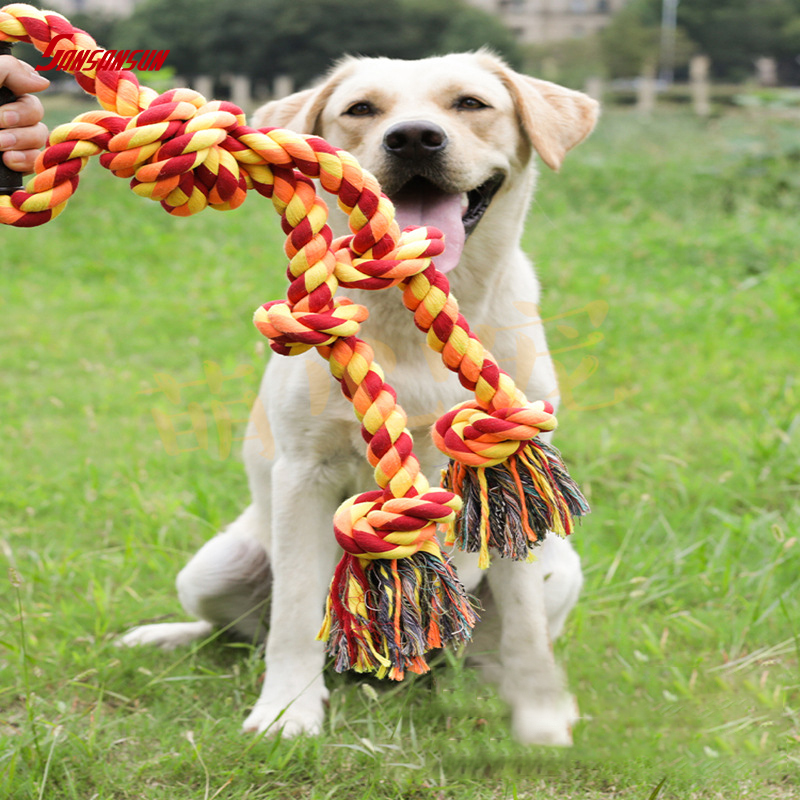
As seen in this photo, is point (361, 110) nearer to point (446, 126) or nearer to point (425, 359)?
point (446, 126)

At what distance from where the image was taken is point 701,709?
2092mm

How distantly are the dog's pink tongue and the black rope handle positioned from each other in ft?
3.11

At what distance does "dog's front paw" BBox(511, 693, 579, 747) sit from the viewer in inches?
80.9

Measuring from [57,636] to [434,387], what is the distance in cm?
141

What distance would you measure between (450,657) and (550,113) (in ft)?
5.02

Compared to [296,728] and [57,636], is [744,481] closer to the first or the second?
[296,728]

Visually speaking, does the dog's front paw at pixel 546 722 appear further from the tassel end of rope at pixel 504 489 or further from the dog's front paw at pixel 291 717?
the tassel end of rope at pixel 504 489

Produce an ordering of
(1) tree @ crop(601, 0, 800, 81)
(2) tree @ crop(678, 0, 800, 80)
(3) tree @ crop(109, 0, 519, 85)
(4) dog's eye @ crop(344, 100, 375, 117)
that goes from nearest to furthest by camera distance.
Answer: (4) dog's eye @ crop(344, 100, 375, 117) → (3) tree @ crop(109, 0, 519, 85) → (2) tree @ crop(678, 0, 800, 80) → (1) tree @ crop(601, 0, 800, 81)

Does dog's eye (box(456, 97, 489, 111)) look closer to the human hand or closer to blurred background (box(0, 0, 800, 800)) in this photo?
blurred background (box(0, 0, 800, 800))

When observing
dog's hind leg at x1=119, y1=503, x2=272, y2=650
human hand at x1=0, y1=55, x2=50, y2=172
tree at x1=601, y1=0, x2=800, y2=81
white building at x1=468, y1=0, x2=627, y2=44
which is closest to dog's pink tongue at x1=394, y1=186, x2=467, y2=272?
human hand at x1=0, y1=55, x2=50, y2=172

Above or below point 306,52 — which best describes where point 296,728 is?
above

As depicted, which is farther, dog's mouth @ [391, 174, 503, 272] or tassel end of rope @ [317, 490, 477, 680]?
dog's mouth @ [391, 174, 503, 272]

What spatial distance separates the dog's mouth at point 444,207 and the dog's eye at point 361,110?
26 cm

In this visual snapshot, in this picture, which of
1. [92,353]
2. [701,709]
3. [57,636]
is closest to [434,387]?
[701,709]
